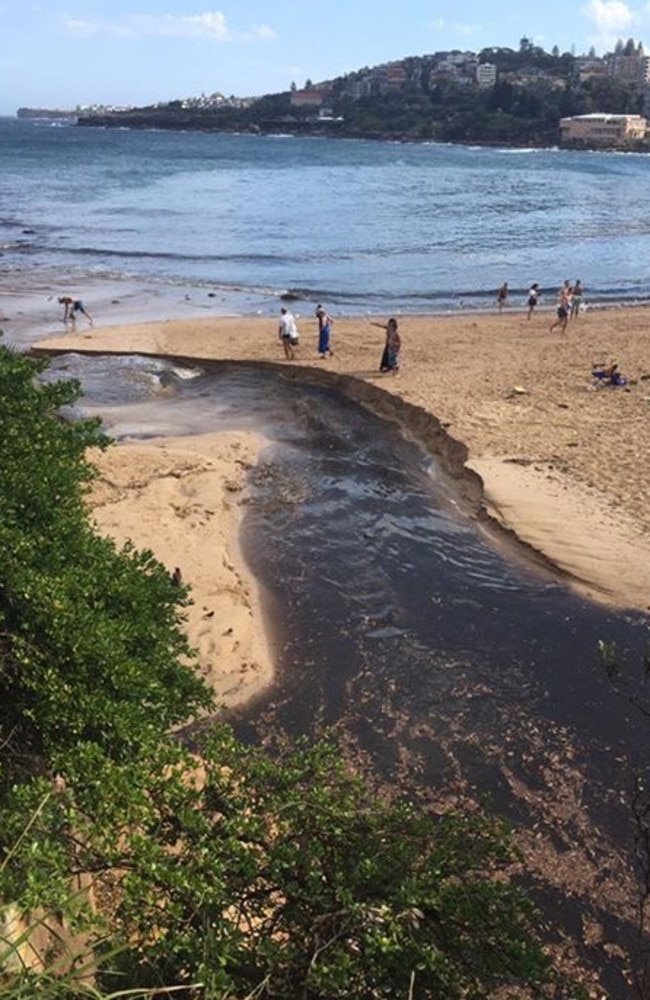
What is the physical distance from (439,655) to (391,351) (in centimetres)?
1226

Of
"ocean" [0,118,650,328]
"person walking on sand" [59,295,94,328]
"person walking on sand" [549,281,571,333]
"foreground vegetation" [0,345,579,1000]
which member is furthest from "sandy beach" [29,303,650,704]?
"ocean" [0,118,650,328]

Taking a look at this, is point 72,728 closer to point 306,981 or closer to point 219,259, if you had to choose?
point 306,981

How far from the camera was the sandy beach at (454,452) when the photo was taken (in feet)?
41.3

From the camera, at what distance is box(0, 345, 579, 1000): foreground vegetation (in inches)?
150

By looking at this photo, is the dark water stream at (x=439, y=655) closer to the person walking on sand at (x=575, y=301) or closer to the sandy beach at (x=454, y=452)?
the sandy beach at (x=454, y=452)

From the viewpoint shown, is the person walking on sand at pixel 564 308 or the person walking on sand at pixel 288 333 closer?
the person walking on sand at pixel 288 333

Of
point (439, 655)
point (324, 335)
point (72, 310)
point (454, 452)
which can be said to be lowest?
point (439, 655)

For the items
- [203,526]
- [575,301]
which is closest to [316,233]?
[575,301]

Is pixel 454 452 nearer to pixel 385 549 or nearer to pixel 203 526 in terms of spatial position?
A: pixel 385 549

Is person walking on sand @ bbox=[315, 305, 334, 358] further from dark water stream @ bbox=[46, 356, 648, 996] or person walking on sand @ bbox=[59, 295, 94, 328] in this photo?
person walking on sand @ bbox=[59, 295, 94, 328]

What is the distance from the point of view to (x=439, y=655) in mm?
11180

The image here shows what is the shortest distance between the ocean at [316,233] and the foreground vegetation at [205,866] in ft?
91.0

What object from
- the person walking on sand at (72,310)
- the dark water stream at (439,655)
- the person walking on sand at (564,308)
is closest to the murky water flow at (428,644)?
the dark water stream at (439,655)

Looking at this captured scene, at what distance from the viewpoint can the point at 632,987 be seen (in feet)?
22.1
